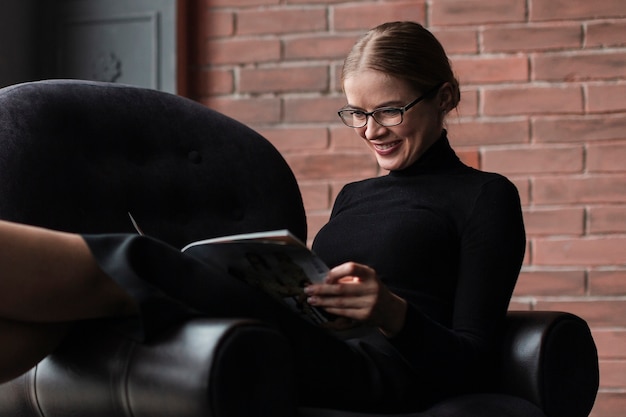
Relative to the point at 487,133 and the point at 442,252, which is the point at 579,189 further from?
the point at 442,252

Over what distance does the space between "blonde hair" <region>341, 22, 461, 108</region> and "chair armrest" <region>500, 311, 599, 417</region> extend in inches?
17.4

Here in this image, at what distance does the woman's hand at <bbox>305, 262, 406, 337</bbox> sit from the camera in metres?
1.22

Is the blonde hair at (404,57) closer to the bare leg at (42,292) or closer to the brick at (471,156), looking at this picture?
the bare leg at (42,292)

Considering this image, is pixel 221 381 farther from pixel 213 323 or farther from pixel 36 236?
pixel 36 236

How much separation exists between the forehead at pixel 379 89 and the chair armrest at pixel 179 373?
67cm

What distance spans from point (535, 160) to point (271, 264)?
155 centimetres

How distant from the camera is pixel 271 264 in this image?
120 cm

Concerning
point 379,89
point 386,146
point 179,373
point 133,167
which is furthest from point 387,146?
point 179,373

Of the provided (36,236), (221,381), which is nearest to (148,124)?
(36,236)

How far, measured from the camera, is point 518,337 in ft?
4.91

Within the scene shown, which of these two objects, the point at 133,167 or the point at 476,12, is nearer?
the point at 133,167

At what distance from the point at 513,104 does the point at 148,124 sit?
1222 millimetres

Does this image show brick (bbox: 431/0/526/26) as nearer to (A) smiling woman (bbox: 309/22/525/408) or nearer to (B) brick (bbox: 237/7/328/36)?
(B) brick (bbox: 237/7/328/36)

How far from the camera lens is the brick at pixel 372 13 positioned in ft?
8.76
